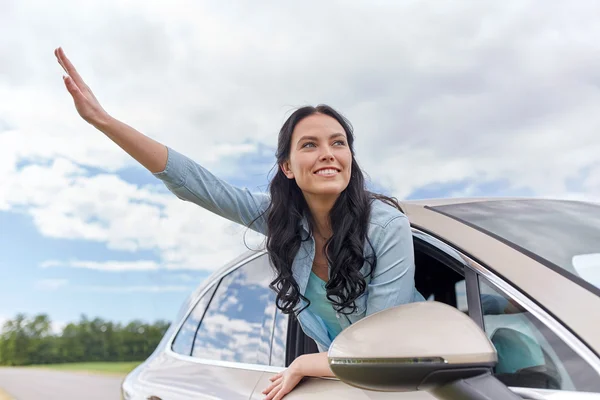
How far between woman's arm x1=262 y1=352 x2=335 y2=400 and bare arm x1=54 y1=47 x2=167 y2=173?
0.83 meters

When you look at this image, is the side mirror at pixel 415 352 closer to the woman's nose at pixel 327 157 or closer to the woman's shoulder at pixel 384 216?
the woman's shoulder at pixel 384 216

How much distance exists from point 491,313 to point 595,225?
1.68ft

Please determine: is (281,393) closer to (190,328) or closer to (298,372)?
(298,372)

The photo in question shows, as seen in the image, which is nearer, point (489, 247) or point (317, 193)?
point (489, 247)

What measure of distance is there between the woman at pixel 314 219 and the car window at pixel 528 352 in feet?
1.09

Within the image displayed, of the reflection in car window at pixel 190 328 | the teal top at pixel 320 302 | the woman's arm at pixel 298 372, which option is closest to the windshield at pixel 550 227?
the teal top at pixel 320 302

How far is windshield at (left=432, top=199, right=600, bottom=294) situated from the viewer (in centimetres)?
149

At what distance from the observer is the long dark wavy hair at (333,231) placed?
191 cm

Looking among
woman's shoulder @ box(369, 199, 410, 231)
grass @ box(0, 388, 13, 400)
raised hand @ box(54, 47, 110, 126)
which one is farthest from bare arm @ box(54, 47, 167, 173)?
grass @ box(0, 388, 13, 400)

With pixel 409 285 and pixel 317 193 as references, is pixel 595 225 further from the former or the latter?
pixel 317 193

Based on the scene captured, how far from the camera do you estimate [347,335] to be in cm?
119

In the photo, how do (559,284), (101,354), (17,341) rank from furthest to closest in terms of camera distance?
(17,341) < (101,354) < (559,284)

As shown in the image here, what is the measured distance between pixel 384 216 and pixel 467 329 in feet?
2.74

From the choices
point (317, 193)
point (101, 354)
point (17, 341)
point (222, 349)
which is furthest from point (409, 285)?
point (17, 341)
